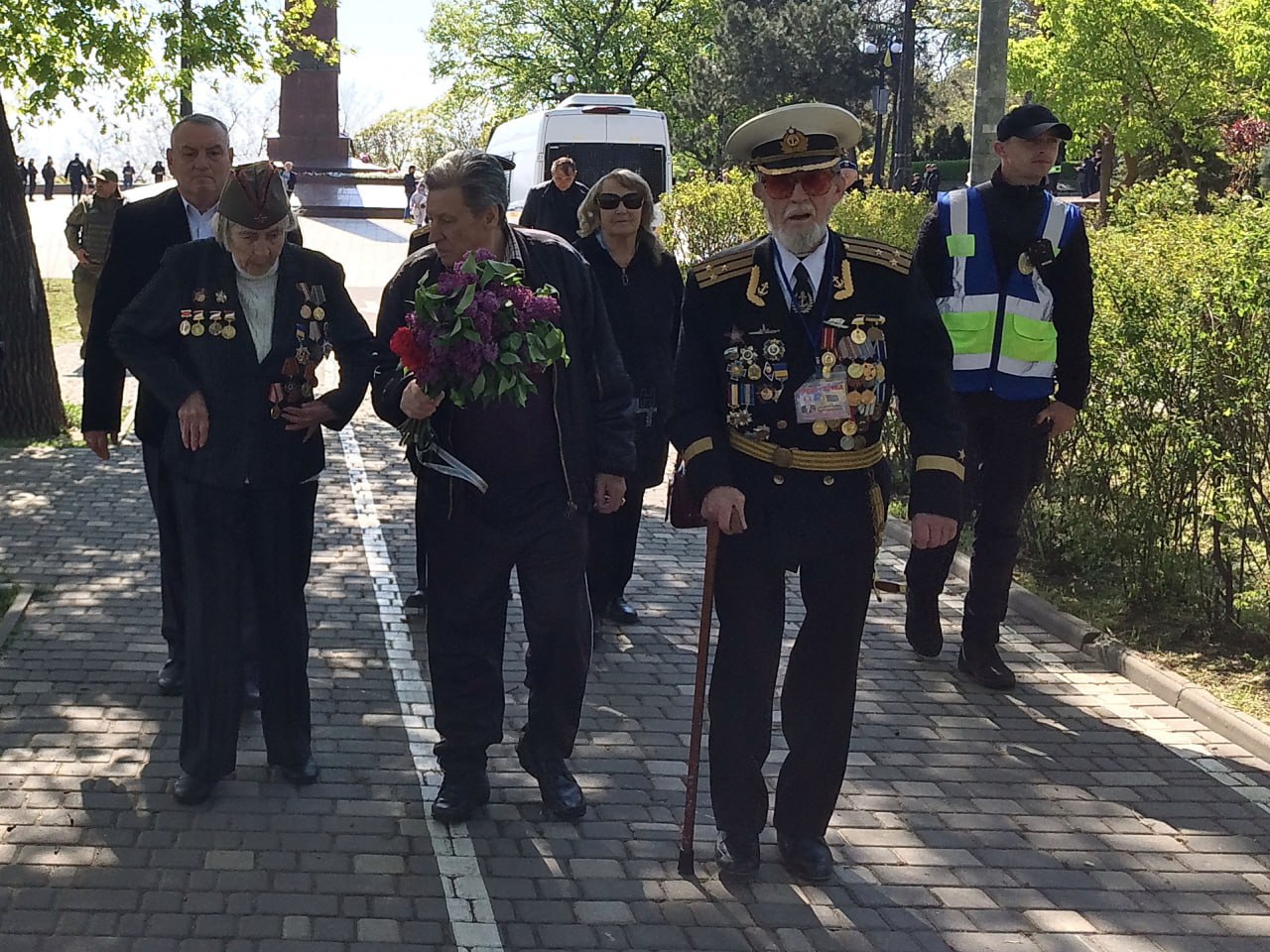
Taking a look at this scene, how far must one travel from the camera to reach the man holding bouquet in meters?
4.59

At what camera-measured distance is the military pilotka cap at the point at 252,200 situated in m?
4.69

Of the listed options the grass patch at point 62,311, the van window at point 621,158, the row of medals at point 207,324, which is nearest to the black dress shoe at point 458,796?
the row of medals at point 207,324

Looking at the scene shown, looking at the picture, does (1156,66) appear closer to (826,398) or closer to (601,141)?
(601,141)

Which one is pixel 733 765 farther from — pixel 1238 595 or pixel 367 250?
pixel 367 250

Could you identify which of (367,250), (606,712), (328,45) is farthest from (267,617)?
(367,250)

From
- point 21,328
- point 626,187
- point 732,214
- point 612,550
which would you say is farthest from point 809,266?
point 732,214

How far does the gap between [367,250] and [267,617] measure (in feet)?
101

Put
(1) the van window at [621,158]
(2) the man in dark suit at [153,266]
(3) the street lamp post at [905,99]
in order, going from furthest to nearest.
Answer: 1. (3) the street lamp post at [905,99]
2. (1) the van window at [621,158]
3. (2) the man in dark suit at [153,266]

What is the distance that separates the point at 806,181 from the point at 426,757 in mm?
2445

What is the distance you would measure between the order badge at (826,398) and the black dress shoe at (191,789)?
7.41ft

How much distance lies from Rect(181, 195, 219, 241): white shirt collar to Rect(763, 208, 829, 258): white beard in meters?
2.40

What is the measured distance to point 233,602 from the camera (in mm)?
4918

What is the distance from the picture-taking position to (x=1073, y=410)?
600 cm

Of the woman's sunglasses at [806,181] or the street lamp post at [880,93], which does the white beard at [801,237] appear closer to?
the woman's sunglasses at [806,181]
